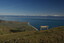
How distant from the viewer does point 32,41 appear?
7094mm

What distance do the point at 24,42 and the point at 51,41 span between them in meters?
2.11

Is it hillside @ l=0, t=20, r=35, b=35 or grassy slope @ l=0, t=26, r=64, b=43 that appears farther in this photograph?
hillside @ l=0, t=20, r=35, b=35

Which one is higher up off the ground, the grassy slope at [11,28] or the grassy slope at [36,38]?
the grassy slope at [36,38]

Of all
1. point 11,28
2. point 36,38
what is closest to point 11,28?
point 11,28

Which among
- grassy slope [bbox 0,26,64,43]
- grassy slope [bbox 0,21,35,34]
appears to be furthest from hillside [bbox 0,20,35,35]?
grassy slope [bbox 0,26,64,43]

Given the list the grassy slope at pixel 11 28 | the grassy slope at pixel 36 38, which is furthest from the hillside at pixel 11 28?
the grassy slope at pixel 36 38

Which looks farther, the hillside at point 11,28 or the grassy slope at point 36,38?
the hillside at point 11,28

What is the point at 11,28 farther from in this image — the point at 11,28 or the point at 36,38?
the point at 36,38

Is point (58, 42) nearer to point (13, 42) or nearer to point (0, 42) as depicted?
point (13, 42)

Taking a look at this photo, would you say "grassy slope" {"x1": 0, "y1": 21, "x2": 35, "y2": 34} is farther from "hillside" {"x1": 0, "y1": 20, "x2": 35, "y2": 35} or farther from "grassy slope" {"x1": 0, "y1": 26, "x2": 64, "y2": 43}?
"grassy slope" {"x1": 0, "y1": 26, "x2": 64, "y2": 43}

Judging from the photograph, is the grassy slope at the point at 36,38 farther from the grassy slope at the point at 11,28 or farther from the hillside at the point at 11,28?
the grassy slope at the point at 11,28

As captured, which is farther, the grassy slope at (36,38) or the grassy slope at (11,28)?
the grassy slope at (11,28)

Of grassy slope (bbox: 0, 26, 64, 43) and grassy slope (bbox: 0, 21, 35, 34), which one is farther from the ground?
grassy slope (bbox: 0, 26, 64, 43)

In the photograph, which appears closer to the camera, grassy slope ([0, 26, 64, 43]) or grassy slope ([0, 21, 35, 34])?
grassy slope ([0, 26, 64, 43])
